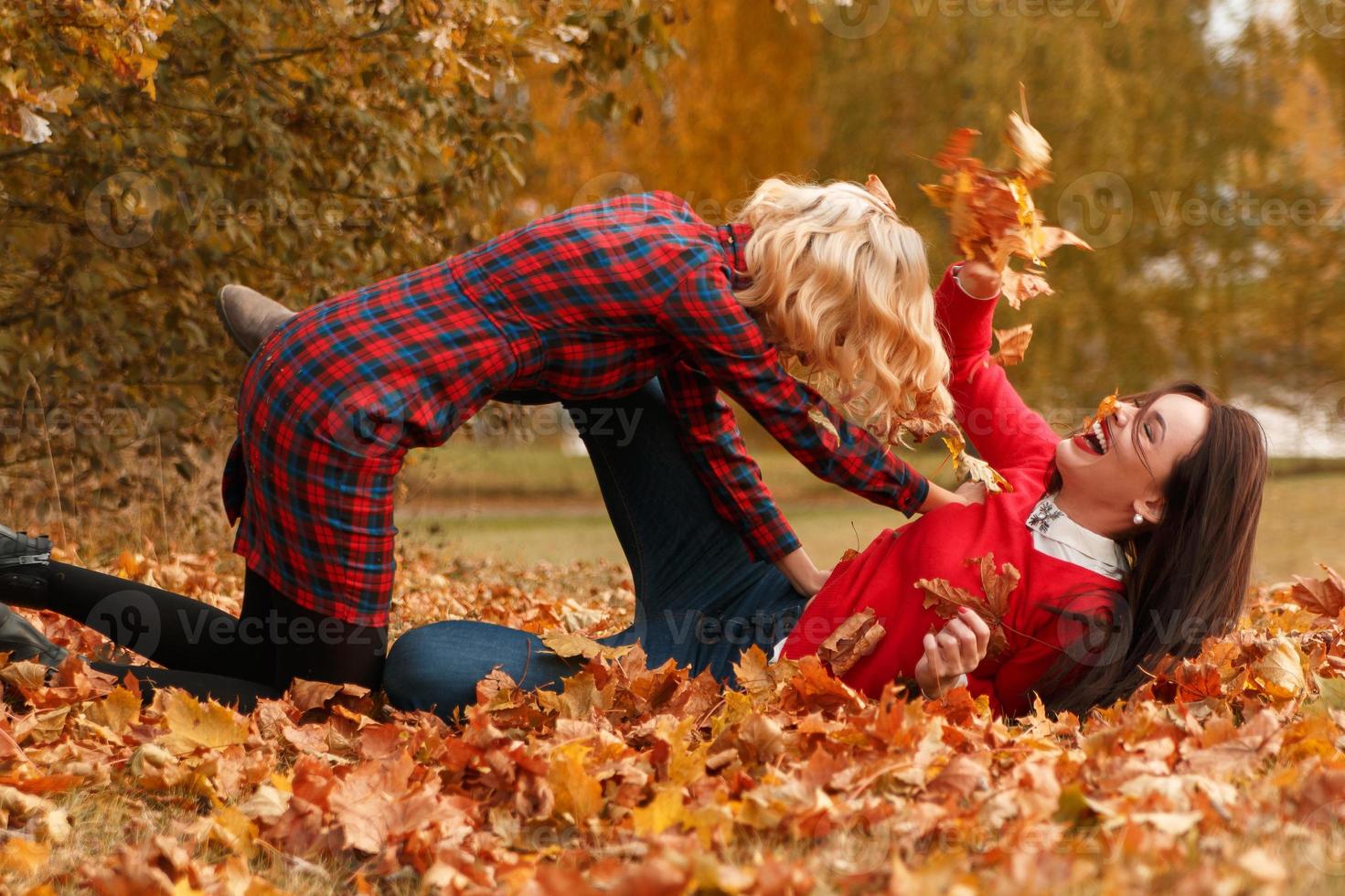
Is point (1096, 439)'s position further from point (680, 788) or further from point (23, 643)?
point (23, 643)

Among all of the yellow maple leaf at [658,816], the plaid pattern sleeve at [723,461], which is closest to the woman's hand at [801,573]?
the plaid pattern sleeve at [723,461]

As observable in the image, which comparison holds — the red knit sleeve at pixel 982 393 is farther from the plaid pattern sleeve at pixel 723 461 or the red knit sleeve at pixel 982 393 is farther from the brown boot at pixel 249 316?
A: the brown boot at pixel 249 316

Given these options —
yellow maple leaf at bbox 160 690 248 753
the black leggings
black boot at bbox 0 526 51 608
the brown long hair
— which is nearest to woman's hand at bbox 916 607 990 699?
the brown long hair

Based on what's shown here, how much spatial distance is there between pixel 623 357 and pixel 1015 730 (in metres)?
1.13

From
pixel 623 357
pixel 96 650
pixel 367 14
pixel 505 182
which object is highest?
pixel 367 14

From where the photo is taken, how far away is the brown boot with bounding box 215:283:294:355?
9.57ft

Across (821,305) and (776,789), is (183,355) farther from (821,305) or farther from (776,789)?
(776,789)

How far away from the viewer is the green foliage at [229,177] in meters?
5.28

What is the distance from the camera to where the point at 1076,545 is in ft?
8.91

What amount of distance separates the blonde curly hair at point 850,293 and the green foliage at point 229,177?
2478 millimetres

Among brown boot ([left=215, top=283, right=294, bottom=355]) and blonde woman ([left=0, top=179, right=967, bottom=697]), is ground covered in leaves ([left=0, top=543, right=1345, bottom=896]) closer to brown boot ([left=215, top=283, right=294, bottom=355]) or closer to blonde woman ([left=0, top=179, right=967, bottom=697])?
blonde woman ([left=0, top=179, right=967, bottom=697])

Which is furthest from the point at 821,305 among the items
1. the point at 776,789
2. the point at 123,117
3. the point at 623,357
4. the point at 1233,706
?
the point at 123,117

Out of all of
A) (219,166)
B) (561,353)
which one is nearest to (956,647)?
(561,353)

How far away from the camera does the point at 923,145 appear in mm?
16312
